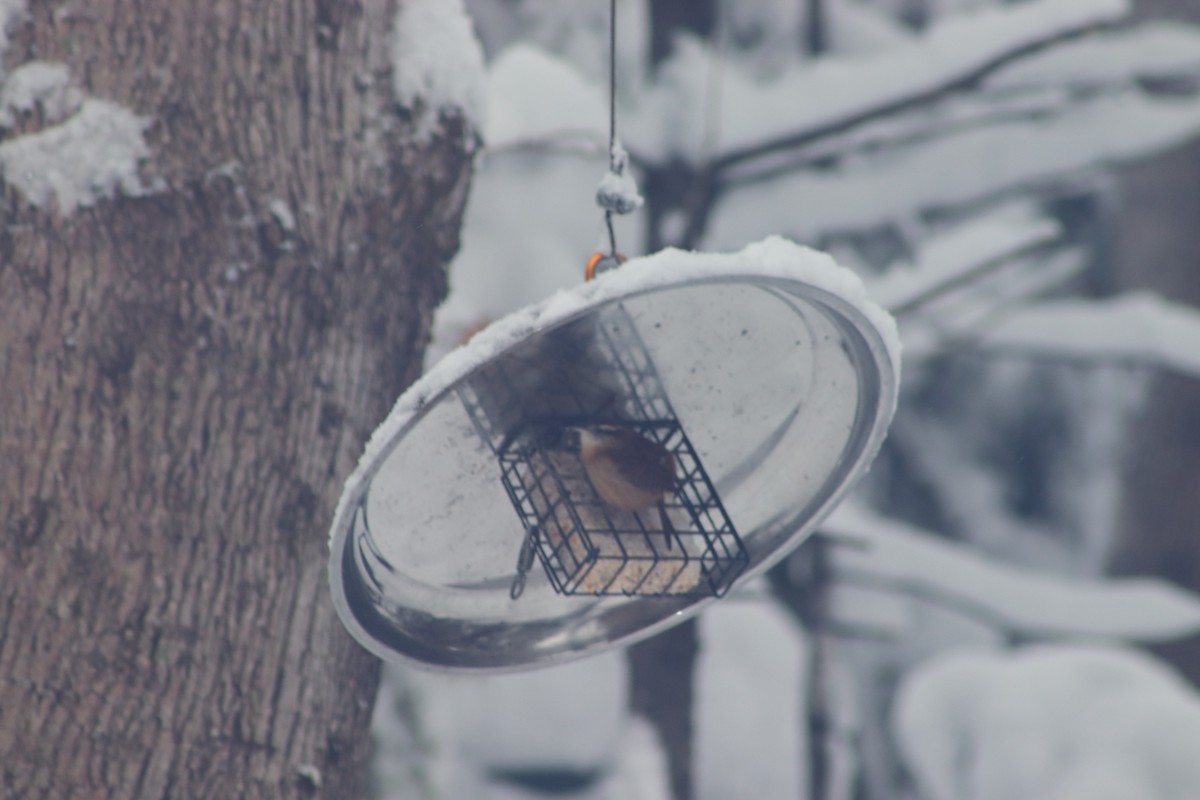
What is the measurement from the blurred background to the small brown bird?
947 millimetres

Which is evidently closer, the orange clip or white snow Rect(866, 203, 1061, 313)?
the orange clip

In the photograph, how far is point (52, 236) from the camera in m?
2.03

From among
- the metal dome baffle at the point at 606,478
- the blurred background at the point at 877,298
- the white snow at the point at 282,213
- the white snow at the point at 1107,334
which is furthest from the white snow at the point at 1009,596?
the white snow at the point at 282,213

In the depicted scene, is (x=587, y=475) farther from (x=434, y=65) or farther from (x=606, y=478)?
(x=434, y=65)

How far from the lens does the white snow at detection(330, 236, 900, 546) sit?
1431 mm

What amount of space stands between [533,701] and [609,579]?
383 cm

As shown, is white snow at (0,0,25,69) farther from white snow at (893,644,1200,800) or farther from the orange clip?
white snow at (893,644,1200,800)

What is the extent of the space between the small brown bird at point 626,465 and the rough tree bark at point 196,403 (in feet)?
1.83

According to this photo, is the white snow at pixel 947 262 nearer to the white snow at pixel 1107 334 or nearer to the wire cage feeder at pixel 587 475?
the white snow at pixel 1107 334

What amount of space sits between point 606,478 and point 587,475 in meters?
0.07

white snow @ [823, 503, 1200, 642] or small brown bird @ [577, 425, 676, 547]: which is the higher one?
small brown bird @ [577, 425, 676, 547]

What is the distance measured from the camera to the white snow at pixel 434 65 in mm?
2256

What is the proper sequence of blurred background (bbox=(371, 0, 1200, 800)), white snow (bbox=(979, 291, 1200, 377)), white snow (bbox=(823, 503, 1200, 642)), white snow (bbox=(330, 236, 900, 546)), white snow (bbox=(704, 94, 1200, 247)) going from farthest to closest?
1. white snow (bbox=(823, 503, 1200, 642))
2. white snow (bbox=(979, 291, 1200, 377))
3. white snow (bbox=(704, 94, 1200, 247))
4. blurred background (bbox=(371, 0, 1200, 800))
5. white snow (bbox=(330, 236, 900, 546))

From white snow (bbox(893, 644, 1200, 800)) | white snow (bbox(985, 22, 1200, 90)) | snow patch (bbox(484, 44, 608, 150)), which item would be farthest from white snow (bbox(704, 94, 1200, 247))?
white snow (bbox(893, 644, 1200, 800))
